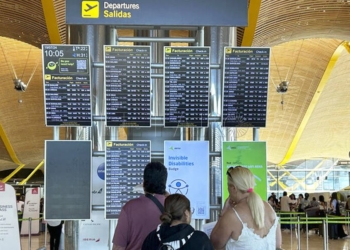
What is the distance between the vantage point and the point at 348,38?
56.3 feet

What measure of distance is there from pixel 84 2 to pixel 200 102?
1648 mm

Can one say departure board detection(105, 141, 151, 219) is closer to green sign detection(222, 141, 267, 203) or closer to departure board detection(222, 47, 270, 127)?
green sign detection(222, 141, 267, 203)

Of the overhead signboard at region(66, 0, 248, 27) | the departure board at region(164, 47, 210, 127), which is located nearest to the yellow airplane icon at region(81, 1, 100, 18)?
the overhead signboard at region(66, 0, 248, 27)

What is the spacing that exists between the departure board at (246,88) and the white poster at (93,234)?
2536 mm

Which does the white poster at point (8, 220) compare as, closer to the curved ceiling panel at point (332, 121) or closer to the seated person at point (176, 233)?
Answer: the seated person at point (176, 233)

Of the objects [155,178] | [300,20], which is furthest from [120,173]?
[300,20]

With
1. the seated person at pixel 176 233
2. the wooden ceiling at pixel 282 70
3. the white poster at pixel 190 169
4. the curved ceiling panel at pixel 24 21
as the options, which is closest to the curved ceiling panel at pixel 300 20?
the wooden ceiling at pixel 282 70

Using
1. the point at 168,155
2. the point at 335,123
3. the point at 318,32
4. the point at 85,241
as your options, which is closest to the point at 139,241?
the point at 168,155

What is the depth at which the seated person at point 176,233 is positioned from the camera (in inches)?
126

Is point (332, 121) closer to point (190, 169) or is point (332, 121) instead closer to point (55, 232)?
point (55, 232)

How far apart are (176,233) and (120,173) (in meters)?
3.02

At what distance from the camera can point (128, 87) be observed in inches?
242

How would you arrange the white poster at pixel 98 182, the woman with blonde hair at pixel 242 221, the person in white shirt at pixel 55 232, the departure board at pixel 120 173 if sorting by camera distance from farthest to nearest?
the person in white shirt at pixel 55 232 < the white poster at pixel 98 182 < the departure board at pixel 120 173 < the woman with blonde hair at pixel 242 221

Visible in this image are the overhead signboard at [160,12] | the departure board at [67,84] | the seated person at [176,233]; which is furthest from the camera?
the departure board at [67,84]
